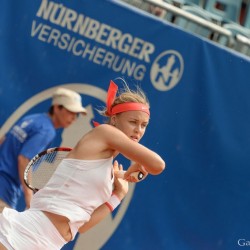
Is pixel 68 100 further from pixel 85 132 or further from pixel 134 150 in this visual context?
pixel 134 150

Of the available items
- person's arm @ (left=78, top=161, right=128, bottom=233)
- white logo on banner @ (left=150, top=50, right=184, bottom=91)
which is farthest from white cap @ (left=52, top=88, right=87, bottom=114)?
person's arm @ (left=78, top=161, right=128, bottom=233)

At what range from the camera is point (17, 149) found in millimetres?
5480

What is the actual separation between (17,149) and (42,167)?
1.16 meters

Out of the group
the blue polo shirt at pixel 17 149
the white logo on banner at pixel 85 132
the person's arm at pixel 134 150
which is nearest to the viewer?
the person's arm at pixel 134 150

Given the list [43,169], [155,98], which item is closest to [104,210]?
[43,169]

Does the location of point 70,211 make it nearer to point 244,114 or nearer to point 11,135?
point 11,135

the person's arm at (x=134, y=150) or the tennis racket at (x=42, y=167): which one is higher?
the person's arm at (x=134, y=150)

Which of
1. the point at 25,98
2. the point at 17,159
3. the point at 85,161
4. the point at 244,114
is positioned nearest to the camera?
the point at 85,161

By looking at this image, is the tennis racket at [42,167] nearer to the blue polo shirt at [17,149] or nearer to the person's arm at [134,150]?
the person's arm at [134,150]

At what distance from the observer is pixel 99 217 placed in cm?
364

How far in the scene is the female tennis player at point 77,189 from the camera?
340cm

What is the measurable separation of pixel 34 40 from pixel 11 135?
712mm

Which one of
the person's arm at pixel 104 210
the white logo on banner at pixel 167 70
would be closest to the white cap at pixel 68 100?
the white logo on banner at pixel 167 70

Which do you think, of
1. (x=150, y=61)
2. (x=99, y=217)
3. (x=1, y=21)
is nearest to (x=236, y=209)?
(x=150, y=61)
